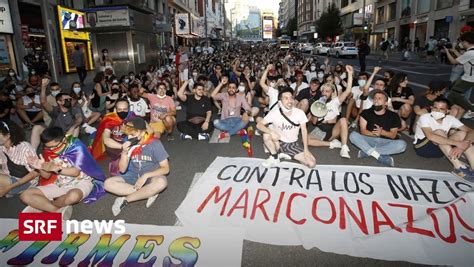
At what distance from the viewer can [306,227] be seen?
3.64 metres

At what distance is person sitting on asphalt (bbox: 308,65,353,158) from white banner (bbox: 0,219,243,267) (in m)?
3.45

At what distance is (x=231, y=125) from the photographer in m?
7.71

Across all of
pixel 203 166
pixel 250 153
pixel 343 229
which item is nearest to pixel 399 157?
pixel 250 153

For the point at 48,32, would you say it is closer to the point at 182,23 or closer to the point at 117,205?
the point at 117,205

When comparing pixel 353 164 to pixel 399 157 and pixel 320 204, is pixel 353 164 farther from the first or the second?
pixel 320 204

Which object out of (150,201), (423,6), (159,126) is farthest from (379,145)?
(423,6)

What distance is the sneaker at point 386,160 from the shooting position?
5475mm

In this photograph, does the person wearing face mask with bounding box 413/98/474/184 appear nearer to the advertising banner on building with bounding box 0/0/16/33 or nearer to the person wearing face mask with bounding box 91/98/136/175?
the person wearing face mask with bounding box 91/98/136/175

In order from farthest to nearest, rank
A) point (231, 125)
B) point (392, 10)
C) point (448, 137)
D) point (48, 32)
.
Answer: point (392, 10)
point (48, 32)
point (231, 125)
point (448, 137)

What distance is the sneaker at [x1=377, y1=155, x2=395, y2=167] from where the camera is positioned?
5475 mm

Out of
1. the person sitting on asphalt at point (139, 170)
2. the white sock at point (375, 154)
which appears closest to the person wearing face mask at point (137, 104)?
the person sitting on asphalt at point (139, 170)

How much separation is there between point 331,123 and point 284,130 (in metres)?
1.72

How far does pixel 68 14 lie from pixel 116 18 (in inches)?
229

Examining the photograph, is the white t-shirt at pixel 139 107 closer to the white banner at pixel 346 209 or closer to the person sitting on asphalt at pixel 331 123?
the white banner at pixel 346 209
